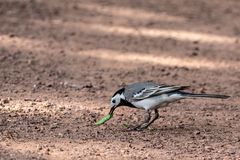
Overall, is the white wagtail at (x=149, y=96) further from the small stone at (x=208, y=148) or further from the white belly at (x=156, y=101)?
the small stone at (x=208, y=148)

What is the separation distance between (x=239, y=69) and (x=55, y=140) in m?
4.57

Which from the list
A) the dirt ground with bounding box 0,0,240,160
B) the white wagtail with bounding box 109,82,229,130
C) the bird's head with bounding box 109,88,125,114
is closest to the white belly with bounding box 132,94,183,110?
the white wagtail with bounding box 109,82,229,130

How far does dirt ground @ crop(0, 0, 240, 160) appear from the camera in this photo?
6.63 metres

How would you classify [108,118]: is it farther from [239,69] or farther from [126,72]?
[239,69]

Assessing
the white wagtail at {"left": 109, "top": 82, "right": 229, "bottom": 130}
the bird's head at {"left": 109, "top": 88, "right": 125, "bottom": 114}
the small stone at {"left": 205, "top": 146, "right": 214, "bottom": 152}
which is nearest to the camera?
the small stone at {"left": 205, "top": 146, "right": 214, "bottom": 152}

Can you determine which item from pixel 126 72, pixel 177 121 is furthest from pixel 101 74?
pixel 177 121

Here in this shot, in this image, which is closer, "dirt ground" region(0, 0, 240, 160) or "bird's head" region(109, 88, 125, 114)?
"dirt ground" region(0, 0, 240, 160)

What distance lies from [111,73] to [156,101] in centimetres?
284

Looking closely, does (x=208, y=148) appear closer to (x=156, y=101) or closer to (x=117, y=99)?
(x=156, y=101)

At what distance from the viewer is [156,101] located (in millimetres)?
7113

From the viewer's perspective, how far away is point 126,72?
1001 cm

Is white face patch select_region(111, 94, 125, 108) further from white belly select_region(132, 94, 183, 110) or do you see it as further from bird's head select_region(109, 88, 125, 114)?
white belly select_region(132, 94, 183, 110)

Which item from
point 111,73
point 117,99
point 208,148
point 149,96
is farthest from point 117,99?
point 111,73

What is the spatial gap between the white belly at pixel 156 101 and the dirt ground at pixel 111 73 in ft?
0.93
